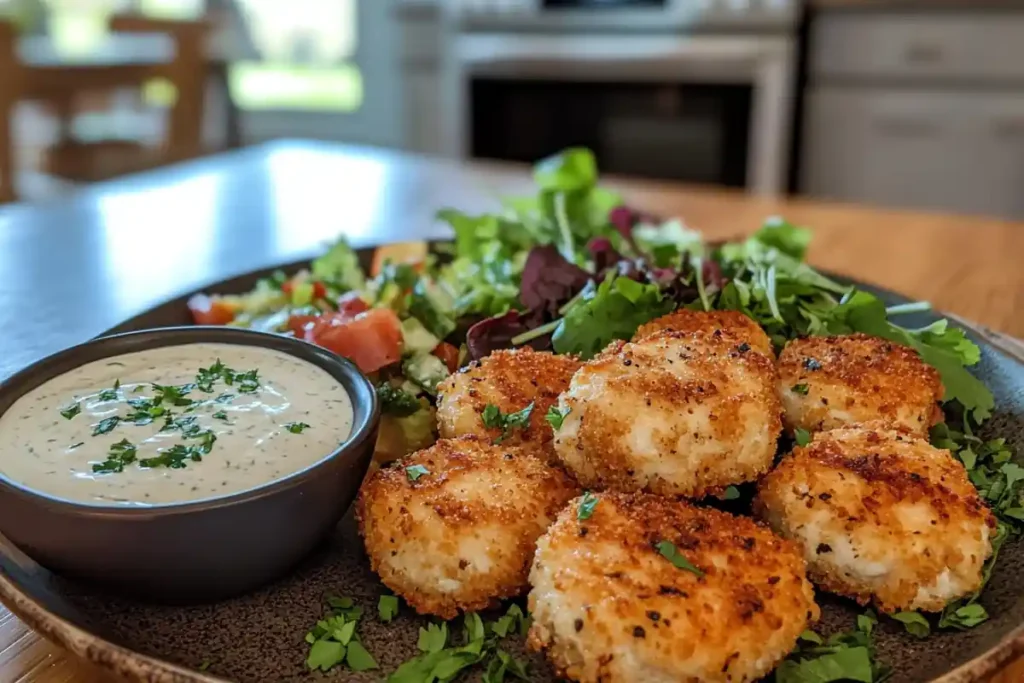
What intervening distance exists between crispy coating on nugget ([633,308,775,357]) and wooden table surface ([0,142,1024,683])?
866 mm

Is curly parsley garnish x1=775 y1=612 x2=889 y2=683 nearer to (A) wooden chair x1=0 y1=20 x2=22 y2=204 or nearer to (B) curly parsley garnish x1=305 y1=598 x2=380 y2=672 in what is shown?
(B) curly parsley garnish x1=305 y1=598 x2=380 y2=672

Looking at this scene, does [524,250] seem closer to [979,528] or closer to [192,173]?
[979,528]

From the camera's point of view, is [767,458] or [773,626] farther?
[767,458]

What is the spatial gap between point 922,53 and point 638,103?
158cm

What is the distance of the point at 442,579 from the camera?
1137 millimetres

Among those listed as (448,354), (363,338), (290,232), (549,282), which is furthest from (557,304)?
(290,232)

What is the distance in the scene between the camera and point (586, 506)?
3.69 feet

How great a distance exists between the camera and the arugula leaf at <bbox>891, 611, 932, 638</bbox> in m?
1.09

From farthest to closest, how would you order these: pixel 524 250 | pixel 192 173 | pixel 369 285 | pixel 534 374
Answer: pixel 192 173, pixel 524 250, pixel 369 285, pixel 534 374

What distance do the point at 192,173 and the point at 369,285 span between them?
2.12m

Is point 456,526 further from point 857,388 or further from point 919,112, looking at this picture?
point 919,112

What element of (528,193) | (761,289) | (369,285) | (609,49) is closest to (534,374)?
(761,289)

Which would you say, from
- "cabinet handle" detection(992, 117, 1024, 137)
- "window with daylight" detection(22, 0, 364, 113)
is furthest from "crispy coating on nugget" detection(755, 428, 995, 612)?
"window with daylight" detection(22, 0, 364, 113)

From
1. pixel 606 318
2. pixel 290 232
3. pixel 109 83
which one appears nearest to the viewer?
pixel 606 318
